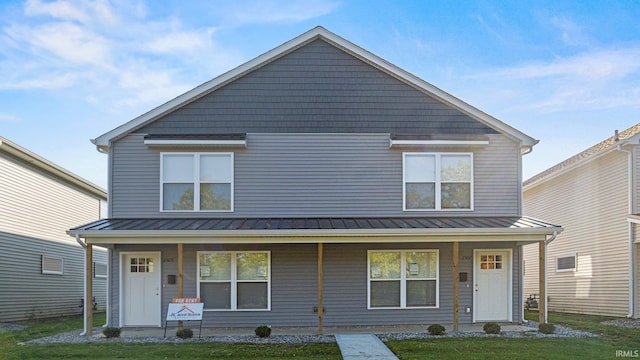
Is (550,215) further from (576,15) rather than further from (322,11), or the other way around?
(322,11)

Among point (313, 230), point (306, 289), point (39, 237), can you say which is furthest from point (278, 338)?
point (39, 237)

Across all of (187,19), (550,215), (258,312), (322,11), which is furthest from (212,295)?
(550,215)

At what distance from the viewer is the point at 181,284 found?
42.4ft

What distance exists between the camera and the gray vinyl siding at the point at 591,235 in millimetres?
16219

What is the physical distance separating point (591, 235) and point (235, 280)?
36.6 feet

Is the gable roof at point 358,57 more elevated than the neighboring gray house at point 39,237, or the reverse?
the gable roof at point 358,57

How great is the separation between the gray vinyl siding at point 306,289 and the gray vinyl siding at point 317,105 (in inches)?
118

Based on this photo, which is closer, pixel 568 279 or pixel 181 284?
pixel 181 284

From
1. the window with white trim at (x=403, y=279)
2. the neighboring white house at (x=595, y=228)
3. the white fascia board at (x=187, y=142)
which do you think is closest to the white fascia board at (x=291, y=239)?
the window with white trim at (x=403, y=279)

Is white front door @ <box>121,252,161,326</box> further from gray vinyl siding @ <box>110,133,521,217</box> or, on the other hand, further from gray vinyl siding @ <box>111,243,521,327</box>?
gray vinyl siding @ <box>110,133,521,217</box>

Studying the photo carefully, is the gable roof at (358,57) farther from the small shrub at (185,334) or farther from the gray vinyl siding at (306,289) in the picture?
the small shrub at (185,334)

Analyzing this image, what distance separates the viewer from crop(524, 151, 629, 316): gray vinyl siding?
16.2 metres

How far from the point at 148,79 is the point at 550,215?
1453 cm
